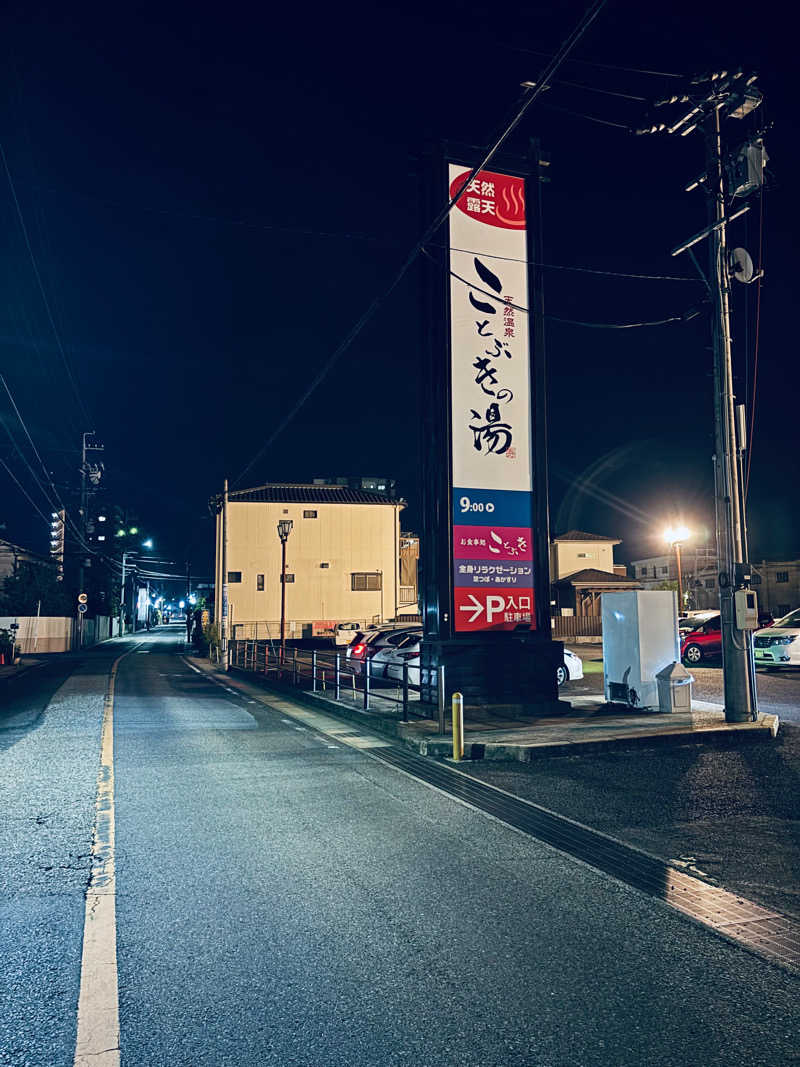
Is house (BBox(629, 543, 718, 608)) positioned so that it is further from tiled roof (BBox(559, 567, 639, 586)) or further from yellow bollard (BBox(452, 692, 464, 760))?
yellow bollard (BBox(452, 692, 464, 760))

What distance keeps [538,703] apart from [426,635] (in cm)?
223

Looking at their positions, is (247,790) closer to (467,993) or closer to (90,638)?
(467,993)

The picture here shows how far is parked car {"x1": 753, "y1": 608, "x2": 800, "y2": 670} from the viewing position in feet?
67.9

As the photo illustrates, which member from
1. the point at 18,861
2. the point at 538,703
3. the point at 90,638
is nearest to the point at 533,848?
the point at 18,861

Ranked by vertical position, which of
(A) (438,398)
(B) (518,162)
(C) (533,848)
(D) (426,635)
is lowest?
(C) (533,848)

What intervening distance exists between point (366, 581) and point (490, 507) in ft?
125

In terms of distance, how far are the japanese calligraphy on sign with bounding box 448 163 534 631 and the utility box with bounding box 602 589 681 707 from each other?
61.1 inches

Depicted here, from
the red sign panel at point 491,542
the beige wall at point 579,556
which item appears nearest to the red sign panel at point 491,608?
the red sign panel at point 491,542

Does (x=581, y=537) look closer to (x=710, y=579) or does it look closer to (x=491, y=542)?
(x=710, y=579)

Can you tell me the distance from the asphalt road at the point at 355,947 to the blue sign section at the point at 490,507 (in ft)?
20.6

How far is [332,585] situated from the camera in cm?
5016

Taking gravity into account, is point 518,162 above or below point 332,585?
above

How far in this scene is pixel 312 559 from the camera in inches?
1965

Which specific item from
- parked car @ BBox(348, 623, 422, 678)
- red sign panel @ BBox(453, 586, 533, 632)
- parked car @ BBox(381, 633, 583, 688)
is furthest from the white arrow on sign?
parked car @ BBox(348, 623, 422, 678)
